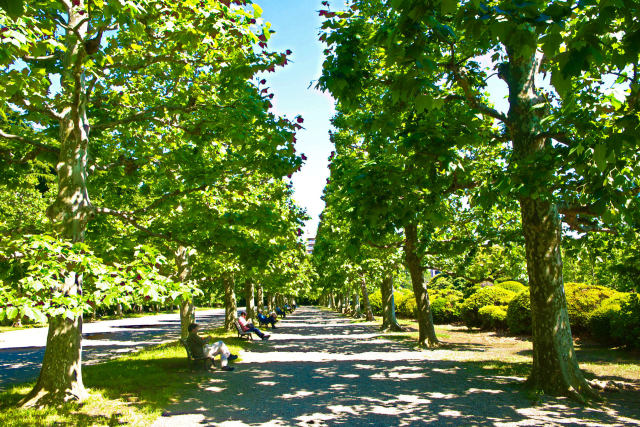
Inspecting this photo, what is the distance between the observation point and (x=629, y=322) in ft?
41.0

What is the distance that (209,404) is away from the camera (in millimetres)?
7480

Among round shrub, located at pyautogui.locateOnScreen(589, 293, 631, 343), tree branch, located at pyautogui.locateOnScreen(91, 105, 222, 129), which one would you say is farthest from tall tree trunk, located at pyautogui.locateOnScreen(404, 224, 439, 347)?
tree branch, located at pyautogui.locateOnScreen(91, 105, 222, 129)

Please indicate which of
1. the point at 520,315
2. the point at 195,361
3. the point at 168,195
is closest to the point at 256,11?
the point at 168,195

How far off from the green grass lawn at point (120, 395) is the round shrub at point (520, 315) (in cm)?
1307

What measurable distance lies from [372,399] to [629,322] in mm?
9320

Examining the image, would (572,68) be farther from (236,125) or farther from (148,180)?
(148,180)

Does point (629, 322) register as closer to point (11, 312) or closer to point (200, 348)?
point (200, 348)

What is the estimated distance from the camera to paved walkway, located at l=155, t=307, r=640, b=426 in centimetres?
637

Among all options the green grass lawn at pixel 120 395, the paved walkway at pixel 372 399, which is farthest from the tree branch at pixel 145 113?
the paved walkway at pixel 372 399

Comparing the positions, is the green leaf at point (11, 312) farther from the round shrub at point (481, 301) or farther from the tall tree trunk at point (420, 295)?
the round shrub at point (481, 301)

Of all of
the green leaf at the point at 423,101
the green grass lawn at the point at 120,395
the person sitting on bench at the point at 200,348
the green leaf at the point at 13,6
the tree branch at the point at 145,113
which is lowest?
the green grass lawn at the point at 120,395

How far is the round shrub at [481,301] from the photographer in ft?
73.3

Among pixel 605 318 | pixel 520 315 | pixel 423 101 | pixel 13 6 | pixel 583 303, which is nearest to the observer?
pixel 13 6

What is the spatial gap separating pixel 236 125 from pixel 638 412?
805 centimetres
